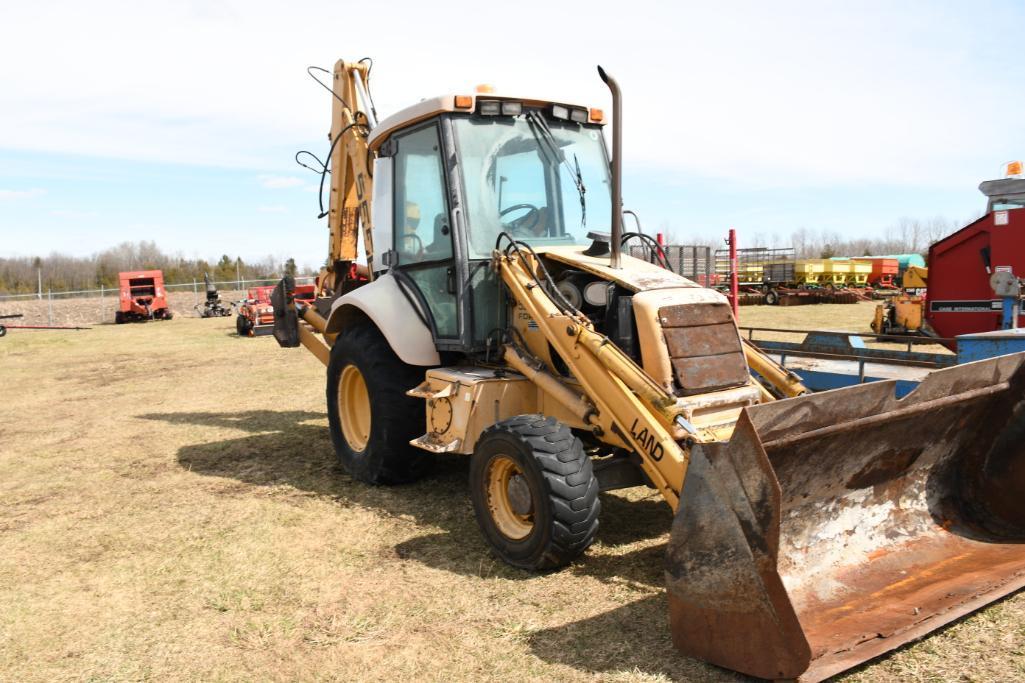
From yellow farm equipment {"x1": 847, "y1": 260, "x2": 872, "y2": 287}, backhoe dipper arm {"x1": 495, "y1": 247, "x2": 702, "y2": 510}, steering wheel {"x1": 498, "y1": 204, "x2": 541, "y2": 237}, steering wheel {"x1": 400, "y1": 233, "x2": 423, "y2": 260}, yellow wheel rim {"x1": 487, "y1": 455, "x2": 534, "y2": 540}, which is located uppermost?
yellow farm equipment {"x1": 847, "y1": 260, "x2": 872, "y2": 287}

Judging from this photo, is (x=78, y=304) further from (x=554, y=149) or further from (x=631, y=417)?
(x=631, y=417)

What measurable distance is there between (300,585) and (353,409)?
2.36 metres

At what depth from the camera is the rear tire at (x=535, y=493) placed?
162 inches

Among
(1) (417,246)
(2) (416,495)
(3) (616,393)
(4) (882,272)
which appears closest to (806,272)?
(4) (882,272)

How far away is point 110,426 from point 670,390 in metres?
7.08

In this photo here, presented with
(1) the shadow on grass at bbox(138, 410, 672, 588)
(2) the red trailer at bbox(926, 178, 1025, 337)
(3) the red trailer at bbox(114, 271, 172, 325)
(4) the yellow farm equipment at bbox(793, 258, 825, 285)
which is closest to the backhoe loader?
(1) the shadow on grass at bbox(138, 410, 672, 588)

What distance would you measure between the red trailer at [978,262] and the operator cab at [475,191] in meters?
7.55

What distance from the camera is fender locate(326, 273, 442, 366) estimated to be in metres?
5.72

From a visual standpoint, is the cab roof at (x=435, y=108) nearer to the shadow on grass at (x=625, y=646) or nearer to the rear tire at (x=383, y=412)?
the rear tire at (x=383, y=412)

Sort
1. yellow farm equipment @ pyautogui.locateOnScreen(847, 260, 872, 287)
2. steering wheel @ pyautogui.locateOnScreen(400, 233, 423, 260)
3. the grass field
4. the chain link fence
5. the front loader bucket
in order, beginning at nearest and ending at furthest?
the front loader bucket → the grass field → steering wheel @ pyautogui.locateOnScreen(400, 233, 423, 260) → the chain link fence → yellow farm equipment @ pyautogui.locateOnScreen(847, 260, 872, 287)

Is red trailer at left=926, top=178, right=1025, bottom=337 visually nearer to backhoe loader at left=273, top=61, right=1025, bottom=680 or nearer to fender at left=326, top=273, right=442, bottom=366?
backhoe loader at left=273, top=61, right=1025, bottom=680

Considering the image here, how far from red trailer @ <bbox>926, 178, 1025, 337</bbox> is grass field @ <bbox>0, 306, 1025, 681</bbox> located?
8009 millimetres

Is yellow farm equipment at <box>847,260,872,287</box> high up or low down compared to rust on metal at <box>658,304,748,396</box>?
up

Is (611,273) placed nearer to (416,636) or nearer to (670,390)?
(670,390)
